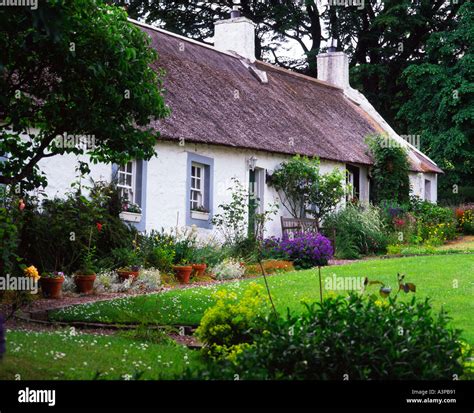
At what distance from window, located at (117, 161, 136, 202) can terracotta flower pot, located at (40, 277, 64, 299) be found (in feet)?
13.7

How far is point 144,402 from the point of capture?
4883mm

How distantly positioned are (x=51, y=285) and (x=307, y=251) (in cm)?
689

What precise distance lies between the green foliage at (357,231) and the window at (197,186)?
3.73 m

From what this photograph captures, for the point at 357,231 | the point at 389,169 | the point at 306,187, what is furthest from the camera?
the point at 389,169

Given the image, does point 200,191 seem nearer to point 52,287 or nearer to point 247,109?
point 247,109

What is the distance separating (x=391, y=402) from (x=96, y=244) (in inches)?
359

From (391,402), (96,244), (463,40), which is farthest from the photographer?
(463,40)

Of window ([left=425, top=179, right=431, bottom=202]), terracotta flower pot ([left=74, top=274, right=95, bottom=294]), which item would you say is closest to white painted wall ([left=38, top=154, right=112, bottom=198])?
terracotta flower pot ([left=74, top=274, right=95, bottom=294])

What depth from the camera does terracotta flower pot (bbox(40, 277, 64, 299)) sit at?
11.6 m

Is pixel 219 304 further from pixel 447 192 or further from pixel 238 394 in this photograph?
pixel 447 192

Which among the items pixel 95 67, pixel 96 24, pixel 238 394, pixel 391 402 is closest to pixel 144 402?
pixel 238 394

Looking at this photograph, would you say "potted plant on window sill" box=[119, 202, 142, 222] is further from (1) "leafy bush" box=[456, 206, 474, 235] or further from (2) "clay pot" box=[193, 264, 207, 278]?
(1) "leafy bush" box=[456, 206, 474, 235]

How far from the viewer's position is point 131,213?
15625mm

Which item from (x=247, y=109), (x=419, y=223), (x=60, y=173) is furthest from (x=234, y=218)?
(x=419, y=223)
